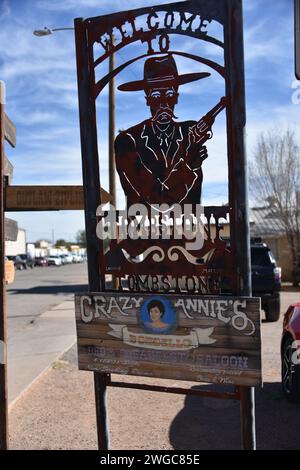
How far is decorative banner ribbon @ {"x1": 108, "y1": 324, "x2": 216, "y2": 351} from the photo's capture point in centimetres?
342

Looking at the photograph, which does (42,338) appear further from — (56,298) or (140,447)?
(56,298)

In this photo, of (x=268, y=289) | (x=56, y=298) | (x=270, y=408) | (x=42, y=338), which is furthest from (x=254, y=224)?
(x=270, y=408)

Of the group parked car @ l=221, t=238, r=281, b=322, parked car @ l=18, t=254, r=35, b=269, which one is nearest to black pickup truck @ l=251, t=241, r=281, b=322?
parked car @ l=221, t=238, r=281, b=322

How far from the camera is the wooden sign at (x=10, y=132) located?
450 centimetres

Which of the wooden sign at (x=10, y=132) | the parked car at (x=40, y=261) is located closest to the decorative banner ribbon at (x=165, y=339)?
the wooden sign at (x=10, y=132)

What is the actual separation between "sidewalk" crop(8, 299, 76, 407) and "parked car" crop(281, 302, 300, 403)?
3.10m

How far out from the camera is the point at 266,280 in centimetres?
1229

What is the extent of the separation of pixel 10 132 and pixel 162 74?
168 cm

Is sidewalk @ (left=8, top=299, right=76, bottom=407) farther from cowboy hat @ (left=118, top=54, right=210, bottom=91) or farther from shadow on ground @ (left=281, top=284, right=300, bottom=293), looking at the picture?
shadow on ground @ (left=281, top=284, right=300, bottom=293)

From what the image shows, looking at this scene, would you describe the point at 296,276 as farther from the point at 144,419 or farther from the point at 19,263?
the point at 19,263

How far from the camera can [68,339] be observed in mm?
10984

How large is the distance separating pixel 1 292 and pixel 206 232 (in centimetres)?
177

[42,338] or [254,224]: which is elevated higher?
[254,224]

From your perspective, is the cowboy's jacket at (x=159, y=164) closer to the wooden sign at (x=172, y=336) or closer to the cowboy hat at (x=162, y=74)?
the cowboy hat at (x=162, y=74)
